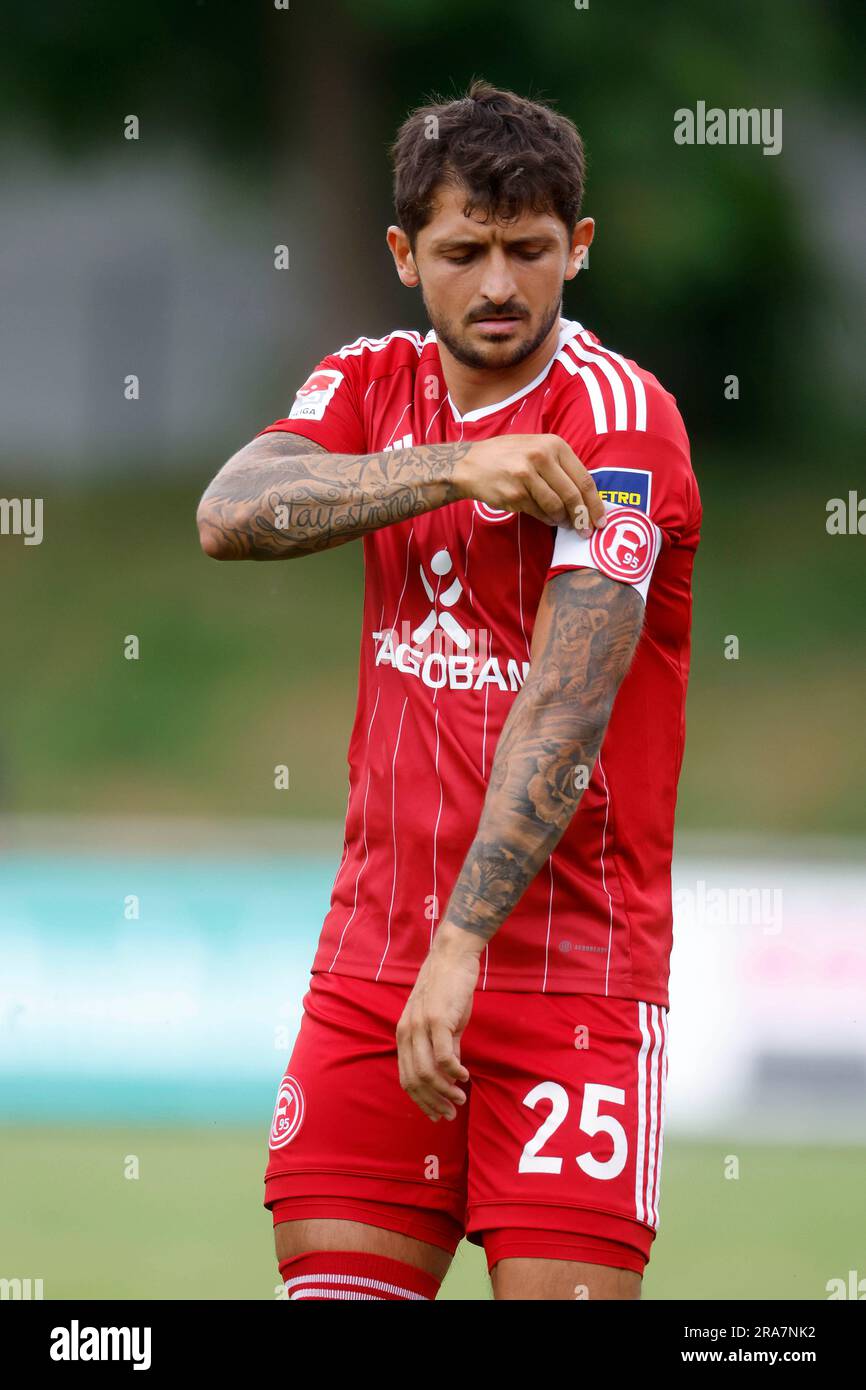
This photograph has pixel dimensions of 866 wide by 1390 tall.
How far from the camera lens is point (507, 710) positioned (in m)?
2.47

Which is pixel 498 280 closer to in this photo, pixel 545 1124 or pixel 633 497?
pixel 633 497

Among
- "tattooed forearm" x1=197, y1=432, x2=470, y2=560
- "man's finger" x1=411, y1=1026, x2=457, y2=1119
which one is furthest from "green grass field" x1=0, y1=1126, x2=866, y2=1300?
"tattooed forearm" x1=197, y1=432, x2=470, y2=560

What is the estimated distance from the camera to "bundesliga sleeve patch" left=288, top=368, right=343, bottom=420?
2.67 meters

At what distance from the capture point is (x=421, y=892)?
252 centimetres

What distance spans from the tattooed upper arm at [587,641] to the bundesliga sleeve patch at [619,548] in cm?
1

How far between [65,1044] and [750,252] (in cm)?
1183

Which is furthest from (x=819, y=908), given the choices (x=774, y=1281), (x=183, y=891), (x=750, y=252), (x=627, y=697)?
(x=750, y=252)

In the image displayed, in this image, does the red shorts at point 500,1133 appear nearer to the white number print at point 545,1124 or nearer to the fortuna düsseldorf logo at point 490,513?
the white number print at point 545,1124

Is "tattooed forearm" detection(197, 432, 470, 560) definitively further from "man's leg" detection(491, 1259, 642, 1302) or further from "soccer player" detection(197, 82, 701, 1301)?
"man's leg" detection(491, 1259, 642, 1302)

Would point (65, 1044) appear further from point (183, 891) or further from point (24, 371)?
point (24, 371)

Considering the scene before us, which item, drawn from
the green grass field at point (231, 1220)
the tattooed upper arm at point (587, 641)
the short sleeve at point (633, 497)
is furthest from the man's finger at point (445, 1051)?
the green grass field at point (231, 1220)

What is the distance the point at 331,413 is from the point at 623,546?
54 cm

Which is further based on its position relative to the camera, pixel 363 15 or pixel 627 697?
pixel 363 15


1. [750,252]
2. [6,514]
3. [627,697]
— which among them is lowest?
[627,697]
